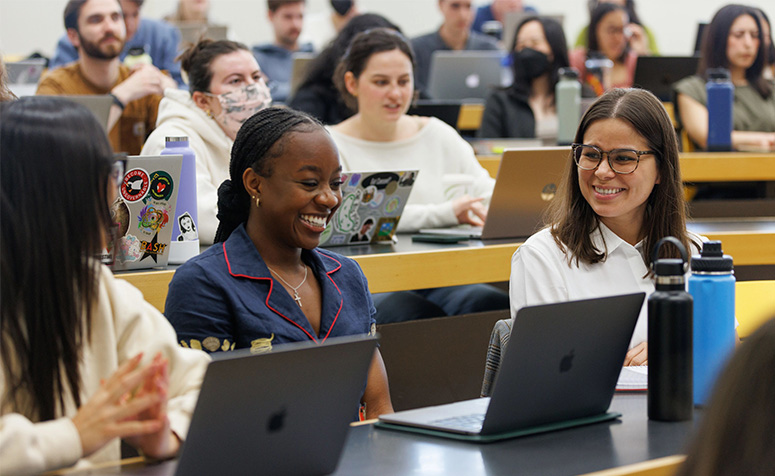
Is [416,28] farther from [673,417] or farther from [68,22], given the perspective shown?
[673,417]

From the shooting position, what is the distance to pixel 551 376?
1.24 meters

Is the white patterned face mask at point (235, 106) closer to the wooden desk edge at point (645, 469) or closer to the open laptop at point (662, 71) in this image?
the wooden desk edge at point (645, 469)

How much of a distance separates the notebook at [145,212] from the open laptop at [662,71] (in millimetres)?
3015

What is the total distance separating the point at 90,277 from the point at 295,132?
0.63 m

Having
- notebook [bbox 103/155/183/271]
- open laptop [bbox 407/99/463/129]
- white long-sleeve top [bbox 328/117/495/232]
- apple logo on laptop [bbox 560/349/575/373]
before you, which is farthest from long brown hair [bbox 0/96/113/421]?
open laptop [bbox 407/99/463/129]

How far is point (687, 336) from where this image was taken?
127 cm

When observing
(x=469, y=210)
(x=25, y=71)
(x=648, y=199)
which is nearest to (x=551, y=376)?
(x=648, y=199)

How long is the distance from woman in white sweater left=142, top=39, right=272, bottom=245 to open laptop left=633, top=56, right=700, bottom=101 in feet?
7.62

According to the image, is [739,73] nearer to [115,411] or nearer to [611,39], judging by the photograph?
[611,39]

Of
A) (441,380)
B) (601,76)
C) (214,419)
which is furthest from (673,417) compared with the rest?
(601,76)

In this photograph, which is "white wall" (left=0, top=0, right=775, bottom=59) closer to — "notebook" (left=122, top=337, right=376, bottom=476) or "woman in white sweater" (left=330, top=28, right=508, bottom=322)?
"woman in white sweater" (left=330, top=28, right=508, bottom=322)

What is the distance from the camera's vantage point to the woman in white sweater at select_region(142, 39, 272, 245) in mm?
2703

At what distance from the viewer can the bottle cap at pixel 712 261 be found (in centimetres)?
134

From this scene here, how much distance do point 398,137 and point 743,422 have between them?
8.31 feet
